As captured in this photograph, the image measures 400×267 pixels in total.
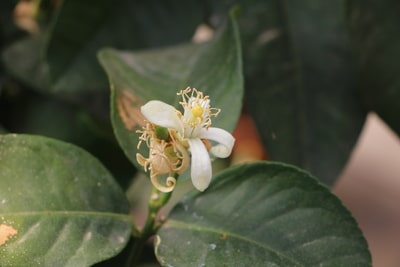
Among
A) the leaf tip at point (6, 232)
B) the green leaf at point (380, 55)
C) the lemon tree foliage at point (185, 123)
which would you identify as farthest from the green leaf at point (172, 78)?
the green leaf at point (380, 55)

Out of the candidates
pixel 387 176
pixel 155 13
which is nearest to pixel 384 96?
pixel 155 13

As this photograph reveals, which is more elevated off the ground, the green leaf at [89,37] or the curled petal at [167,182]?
the curled petal at [167,182]

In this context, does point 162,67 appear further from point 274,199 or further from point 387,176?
point 387,176

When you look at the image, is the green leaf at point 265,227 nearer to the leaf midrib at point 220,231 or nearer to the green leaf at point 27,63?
the leaf midrib at point 220,231

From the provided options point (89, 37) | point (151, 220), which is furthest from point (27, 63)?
point (151, 220)

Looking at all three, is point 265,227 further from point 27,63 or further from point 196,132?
point 27,63

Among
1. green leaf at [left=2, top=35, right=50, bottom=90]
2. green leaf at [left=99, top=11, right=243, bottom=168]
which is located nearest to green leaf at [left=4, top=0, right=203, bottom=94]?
green leaf at [left=2, top=35, right=50, bottom=90]

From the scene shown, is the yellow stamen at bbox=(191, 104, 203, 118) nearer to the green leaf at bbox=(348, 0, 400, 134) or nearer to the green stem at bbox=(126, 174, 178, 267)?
the green stem at bbox=(126, 174, 178, 267)
